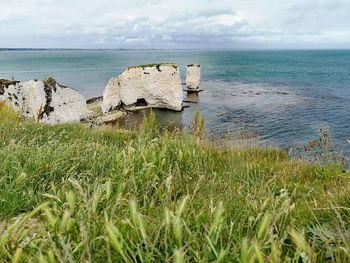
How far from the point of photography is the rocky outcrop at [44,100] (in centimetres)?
2122

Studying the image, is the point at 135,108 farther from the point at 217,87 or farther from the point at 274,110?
the point at 217,87

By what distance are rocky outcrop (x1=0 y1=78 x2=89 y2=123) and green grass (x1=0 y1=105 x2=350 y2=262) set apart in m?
14.3

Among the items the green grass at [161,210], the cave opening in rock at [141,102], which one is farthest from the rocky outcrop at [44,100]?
the cave opening in rock at [141,102]

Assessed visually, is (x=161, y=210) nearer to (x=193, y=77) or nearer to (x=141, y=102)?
(x=141, y=102)

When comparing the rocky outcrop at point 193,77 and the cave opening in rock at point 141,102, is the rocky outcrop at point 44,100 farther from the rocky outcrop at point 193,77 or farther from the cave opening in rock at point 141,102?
the rocky outcrop at point 193,77

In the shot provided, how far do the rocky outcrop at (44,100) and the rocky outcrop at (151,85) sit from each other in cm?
1412

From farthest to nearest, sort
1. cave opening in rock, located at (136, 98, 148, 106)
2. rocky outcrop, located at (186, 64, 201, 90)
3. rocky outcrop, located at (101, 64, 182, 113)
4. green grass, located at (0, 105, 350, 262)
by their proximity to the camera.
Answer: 1. rocky outcrop, located at (186, 64, 201, 90)
2. cave opening in rock, located at (136, 98, 148, 106)
3. rocky outcrop, located at (101, 64, 182, 113)
4. green grass, located at (0, 105, 350, 262)

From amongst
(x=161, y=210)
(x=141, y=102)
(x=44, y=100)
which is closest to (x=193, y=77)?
(x=141, y=102)

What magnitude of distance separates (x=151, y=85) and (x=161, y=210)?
39.9 meters

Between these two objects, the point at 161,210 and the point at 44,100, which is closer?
the point at 161,210

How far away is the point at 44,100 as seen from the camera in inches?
931

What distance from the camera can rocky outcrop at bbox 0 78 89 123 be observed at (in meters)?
21.2

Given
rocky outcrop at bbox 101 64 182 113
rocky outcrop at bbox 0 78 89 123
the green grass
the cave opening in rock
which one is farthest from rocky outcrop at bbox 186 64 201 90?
the green grass

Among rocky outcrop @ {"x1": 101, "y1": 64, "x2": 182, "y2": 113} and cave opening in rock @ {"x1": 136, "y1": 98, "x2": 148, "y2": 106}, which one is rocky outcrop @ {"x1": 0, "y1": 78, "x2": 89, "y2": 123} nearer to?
rocky outcrop @ {"x1": 101, "y1": 64, "x2": 182, "y2": 113}
